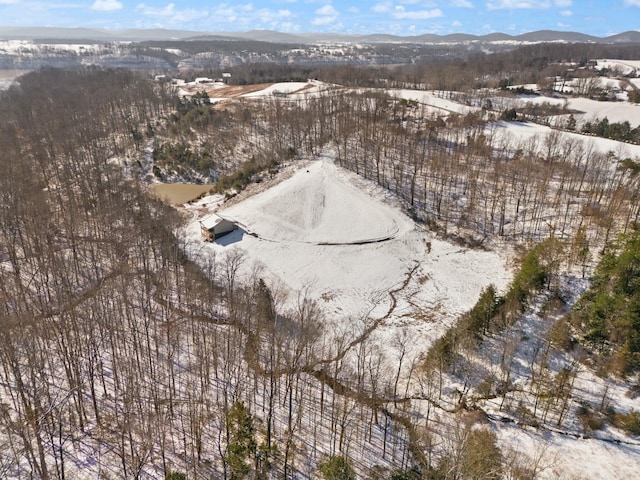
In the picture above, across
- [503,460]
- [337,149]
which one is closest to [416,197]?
[337,149]

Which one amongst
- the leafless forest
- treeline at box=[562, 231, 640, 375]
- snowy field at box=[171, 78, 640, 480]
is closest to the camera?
the leafless forest

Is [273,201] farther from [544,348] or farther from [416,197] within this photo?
[544,348]

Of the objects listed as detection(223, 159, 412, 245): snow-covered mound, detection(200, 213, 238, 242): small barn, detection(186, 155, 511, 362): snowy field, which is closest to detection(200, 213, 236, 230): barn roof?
detection(200, 213, 238, 242): small barn

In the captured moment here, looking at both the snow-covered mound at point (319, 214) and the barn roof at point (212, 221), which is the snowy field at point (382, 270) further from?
the barn roof at point (212, 221)

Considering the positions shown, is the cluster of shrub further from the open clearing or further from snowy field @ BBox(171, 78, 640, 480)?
the open clearing

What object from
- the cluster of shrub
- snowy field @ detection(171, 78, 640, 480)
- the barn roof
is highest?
the cluster of shrub

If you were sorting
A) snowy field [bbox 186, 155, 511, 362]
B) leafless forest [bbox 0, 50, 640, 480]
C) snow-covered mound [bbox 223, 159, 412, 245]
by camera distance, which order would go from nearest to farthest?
1. leafless forest [bbox 0, 50, 640, 480]
2. snowy field [bbox 186, 155, 511, 362]
3. snow-covered mound [bbox 223, 159, 412, 245]
